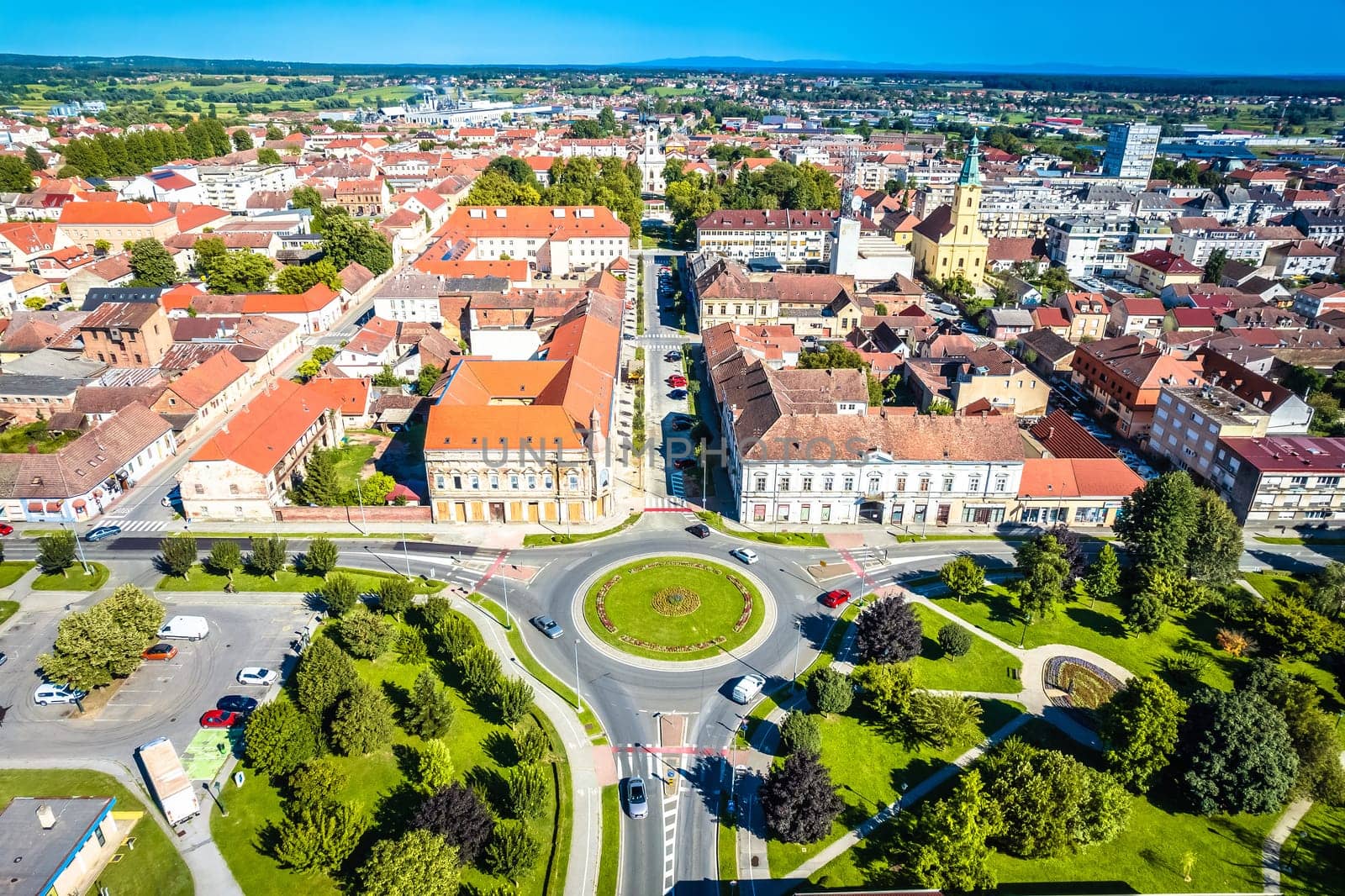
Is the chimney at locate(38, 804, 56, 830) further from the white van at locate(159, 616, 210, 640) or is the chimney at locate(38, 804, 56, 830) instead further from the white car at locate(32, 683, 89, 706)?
the white van at locate(159, 616, 210, 640)

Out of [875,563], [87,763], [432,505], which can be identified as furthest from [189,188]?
[875,563]

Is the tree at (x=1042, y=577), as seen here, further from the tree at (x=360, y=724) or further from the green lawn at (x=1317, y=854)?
the tree at (x=360, y=724)

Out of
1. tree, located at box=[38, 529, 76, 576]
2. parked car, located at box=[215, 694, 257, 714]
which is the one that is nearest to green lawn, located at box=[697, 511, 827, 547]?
parked car, located at box=[215, 694, 257, 714]

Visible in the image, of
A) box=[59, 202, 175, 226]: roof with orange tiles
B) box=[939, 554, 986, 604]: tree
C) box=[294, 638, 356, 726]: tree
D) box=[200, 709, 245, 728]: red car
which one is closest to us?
box=[294, 638, 356, 726]: tree

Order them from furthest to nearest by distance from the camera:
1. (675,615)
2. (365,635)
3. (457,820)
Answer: (675,615) < (365,635) < (457,820)

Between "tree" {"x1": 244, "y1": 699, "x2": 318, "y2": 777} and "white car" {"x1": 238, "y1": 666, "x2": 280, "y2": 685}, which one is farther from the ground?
"tree" {"x1": 244, "y1": 699, "x2": 318, "y2": 777}

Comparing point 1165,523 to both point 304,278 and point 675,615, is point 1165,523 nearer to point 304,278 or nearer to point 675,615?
point 675,615

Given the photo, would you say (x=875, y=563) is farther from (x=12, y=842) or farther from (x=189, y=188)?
(x=189, y=188)

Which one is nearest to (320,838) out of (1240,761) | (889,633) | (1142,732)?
(889,633)
